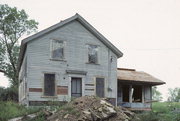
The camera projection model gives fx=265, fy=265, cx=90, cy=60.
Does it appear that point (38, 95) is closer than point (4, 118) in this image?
No

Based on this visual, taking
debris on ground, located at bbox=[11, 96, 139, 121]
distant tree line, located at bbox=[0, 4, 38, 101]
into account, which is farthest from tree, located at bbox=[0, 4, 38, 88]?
debris on ground, located at bbox=[11, 96, 139, 121]

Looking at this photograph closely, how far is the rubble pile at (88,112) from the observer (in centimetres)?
1352

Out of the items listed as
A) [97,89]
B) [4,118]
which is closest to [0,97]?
[97,89]

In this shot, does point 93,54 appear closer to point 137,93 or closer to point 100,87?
point 100,87

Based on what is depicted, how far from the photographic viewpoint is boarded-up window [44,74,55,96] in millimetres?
21008

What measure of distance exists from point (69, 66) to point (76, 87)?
1.90 metres

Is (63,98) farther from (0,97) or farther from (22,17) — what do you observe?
(22,17)

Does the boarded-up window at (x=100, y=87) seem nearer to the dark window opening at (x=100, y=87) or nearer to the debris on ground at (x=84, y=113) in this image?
the dark window opening at (x=100, y=87)

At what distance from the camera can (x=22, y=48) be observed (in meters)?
22.2

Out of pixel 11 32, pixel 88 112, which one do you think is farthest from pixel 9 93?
pixel 88 112

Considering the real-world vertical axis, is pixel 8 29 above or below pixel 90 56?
above

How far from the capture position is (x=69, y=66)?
875 inches

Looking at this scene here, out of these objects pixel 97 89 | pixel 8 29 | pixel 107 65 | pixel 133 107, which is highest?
pixel 8 29

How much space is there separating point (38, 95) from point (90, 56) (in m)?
5.86
